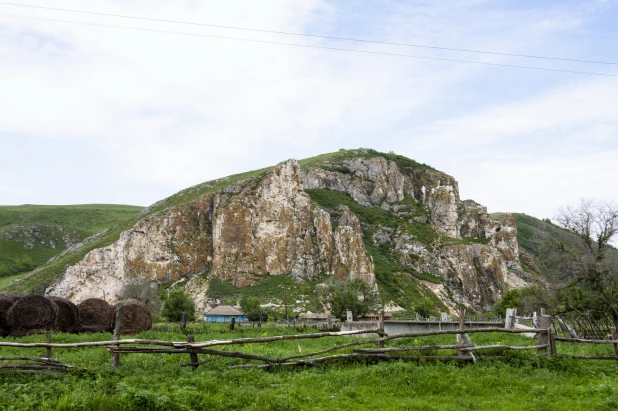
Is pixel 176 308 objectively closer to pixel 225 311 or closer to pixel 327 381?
pixel 225 311

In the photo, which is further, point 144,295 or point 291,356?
point 144,295

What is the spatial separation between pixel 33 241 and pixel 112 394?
147593mm

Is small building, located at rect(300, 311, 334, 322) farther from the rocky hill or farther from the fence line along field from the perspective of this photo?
the fence line along field

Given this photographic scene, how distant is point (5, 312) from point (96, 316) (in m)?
5.44

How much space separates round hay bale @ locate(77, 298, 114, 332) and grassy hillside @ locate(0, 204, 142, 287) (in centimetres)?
9355

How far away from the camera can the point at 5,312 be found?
2411 centimetres

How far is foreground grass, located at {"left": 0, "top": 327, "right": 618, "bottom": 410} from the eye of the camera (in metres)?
8.36

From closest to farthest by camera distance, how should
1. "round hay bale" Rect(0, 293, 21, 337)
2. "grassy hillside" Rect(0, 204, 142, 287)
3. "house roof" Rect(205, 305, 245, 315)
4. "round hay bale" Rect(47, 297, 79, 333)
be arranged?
"round hay bale" Rect(0, 293, 21, 337) → "round hay bale" Rect(47, 297, 79, 333) → "house roof" Rect(205, 305, 245, 315) → "grassy hillside" Rect(0, 204, 142, 287)

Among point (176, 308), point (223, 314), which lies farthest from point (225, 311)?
point (176, 308)

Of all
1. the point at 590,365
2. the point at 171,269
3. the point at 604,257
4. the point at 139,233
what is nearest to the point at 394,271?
the point at 171,269

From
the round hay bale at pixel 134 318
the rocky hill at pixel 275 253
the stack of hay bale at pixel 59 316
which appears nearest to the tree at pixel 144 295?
the rocky hill at pixel 275 253

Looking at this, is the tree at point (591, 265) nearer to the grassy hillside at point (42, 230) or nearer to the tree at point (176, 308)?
the tree at point (176, 308)

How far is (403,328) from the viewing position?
2766 cm

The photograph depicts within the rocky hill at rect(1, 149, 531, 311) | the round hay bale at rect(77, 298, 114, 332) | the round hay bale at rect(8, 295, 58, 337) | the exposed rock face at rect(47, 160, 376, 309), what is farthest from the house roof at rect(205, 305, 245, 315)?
the round hay bale at rect(8, 295, 58, 337)
